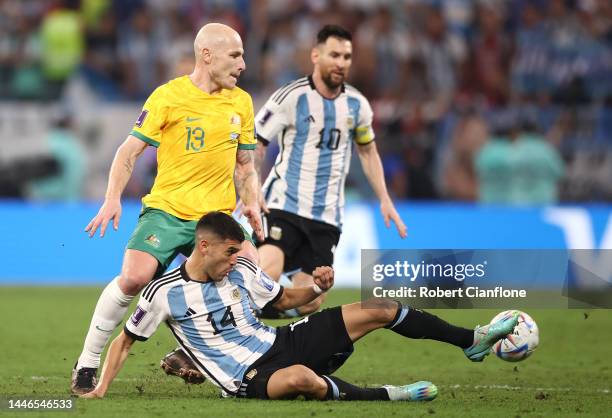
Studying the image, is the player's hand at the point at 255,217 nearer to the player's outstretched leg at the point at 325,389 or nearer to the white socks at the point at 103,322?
the white socks at the point at 103,322

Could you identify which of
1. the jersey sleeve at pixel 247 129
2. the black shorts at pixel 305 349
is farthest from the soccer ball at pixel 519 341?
the jersey sleeve at pixel 247 129

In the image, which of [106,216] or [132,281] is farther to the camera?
[132,281]

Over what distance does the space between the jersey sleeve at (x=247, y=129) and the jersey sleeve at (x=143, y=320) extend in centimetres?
148

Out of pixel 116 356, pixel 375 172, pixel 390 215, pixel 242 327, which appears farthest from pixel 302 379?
pixel 375 172

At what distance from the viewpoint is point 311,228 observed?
31.9 feet

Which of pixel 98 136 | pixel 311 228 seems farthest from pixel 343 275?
pixel 311 228

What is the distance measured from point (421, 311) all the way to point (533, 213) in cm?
836

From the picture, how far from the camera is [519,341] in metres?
7.43

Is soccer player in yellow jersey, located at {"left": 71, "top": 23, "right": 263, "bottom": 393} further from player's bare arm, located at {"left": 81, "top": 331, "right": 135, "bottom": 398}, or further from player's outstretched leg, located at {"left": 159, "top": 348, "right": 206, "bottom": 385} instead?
player's outstretched leg, located at {"left": 159, "top": 348, "right": 206, "bottom": 385}

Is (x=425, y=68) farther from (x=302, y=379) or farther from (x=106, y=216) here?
(x=302, y=379)

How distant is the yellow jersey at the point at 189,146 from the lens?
767cm

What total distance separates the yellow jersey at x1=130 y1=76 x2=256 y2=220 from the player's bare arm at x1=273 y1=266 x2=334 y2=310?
87 centimetres

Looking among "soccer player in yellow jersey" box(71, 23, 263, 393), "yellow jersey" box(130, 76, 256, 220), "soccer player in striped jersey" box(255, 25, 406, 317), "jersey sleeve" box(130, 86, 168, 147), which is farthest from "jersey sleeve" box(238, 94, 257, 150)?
"soccer player in striped jersey" box(255, 25, 406, 317)

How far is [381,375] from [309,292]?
182cm
